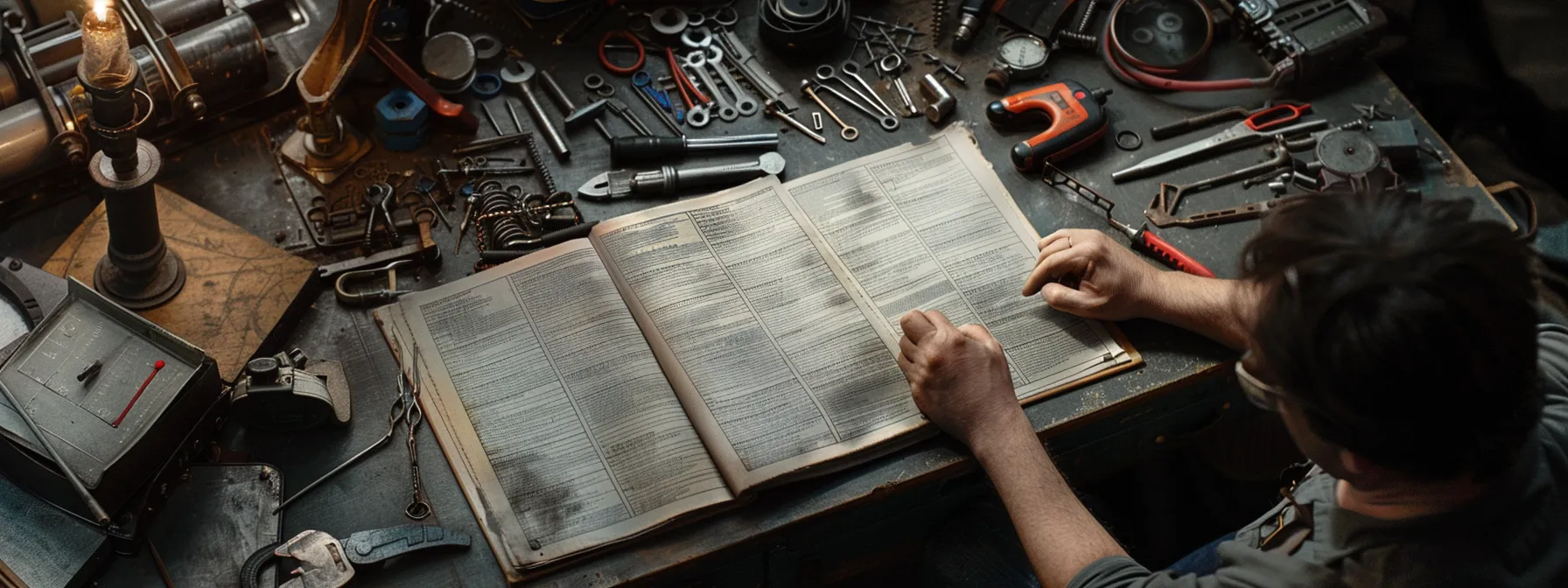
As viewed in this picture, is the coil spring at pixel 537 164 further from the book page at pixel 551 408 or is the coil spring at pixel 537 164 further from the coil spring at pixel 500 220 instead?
the book page at pixel 551 408

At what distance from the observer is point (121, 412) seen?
1.58 m

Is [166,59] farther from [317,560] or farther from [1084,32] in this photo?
[1084,32]

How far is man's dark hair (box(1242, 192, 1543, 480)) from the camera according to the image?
119 cm

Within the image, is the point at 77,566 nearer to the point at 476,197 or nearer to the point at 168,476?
the point at 168,476

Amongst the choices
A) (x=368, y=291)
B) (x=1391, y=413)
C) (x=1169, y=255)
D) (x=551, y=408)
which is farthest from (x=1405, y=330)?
(x=368, y=291)

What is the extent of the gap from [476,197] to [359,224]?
0.63ft

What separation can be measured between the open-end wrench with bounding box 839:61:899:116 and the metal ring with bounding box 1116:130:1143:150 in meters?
0.41

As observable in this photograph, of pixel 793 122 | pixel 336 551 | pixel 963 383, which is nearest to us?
pixel 336 551

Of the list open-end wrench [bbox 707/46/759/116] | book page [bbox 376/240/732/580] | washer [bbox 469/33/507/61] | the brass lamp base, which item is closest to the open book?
book page [bbox 376/240/732/580]

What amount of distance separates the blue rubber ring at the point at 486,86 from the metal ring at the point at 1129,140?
Answer: 1.14 meters

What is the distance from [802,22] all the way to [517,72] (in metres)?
0.53

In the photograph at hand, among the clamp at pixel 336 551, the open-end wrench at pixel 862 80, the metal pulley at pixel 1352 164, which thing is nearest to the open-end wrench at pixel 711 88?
the open-end wrench at pixel 862 80

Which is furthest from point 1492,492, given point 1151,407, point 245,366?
point 245,366

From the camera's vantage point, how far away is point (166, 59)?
190 centimetres
